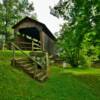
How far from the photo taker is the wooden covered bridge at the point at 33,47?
17.9 metres

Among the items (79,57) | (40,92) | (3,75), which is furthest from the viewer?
(79,57)

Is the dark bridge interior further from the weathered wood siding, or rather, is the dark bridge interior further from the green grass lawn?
the green grass lawn

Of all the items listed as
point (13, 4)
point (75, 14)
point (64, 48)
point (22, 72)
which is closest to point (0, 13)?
point (13, 4)

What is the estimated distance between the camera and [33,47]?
26359mm

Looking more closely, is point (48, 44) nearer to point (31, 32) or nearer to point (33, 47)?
point (31, 32)

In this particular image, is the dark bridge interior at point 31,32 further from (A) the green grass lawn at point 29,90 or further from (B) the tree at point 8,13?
(A) the green grass lawn at point 29,90

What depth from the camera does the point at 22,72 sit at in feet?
55.7

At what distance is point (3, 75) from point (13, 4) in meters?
34.6

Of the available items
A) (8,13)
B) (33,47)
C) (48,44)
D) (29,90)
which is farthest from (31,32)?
(29,90)

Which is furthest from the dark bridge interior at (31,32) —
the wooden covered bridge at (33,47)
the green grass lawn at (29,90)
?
the green grass lawn at (29,90)

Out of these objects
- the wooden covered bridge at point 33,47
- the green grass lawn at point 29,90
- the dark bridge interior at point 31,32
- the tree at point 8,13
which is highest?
the tree at point 8,13

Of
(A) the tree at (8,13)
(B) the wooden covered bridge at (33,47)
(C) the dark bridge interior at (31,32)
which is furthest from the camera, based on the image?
(A) the tree at (8,13)

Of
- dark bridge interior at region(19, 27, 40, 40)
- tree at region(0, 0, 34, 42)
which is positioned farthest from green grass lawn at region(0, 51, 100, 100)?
tree at region(0, 0, 34, 42)

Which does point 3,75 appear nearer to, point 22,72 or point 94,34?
point 22,72
